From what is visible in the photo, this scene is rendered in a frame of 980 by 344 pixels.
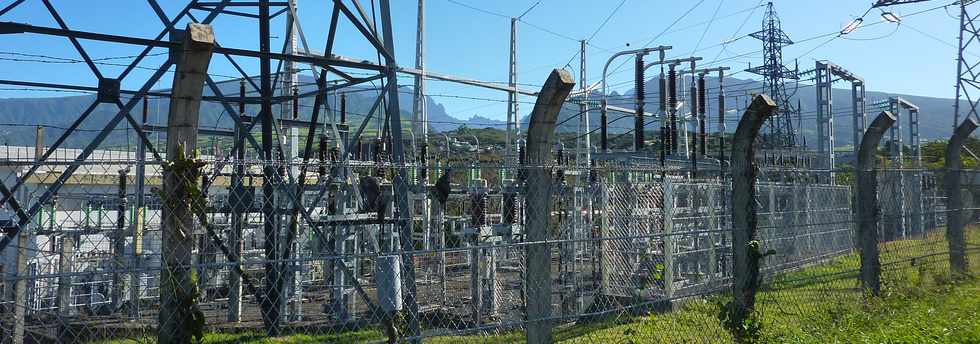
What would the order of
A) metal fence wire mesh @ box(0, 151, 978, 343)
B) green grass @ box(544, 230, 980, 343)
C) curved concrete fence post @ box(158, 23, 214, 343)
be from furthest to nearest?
metal fence wire mesh @ box(0, 151, 978, 343) < green grass @ box(544, 230, 980, 343) < curved concrete fence post @ box(158, 23, 214, 343)

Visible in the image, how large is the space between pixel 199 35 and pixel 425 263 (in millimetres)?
9289

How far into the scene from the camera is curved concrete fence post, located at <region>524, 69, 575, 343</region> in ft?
14.8

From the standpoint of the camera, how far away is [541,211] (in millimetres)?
4535

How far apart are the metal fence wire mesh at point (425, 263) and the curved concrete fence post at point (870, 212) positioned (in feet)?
0.98

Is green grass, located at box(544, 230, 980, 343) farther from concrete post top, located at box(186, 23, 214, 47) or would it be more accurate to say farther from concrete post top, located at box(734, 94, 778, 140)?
concrete post top, located at box(186, 23, 214, 47)

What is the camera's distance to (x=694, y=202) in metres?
13.8

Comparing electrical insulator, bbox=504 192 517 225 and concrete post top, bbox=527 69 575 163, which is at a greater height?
concrete post top, bbox=527 69 575 163

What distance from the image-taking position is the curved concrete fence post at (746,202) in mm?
5750

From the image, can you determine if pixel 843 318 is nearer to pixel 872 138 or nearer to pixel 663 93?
pixel 872 138

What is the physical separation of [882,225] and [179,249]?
849cm

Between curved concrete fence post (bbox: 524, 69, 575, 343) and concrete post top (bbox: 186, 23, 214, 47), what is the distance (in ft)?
6.59

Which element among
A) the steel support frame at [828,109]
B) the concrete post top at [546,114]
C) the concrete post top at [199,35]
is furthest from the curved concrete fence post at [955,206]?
the steel support frame at [828,109]

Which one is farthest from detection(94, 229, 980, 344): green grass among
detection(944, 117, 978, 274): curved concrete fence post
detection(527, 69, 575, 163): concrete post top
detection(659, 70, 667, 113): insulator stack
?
detection(659, 70, 667, 113): insulator stack

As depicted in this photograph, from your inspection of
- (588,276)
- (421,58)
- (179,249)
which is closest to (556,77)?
(179,249)
